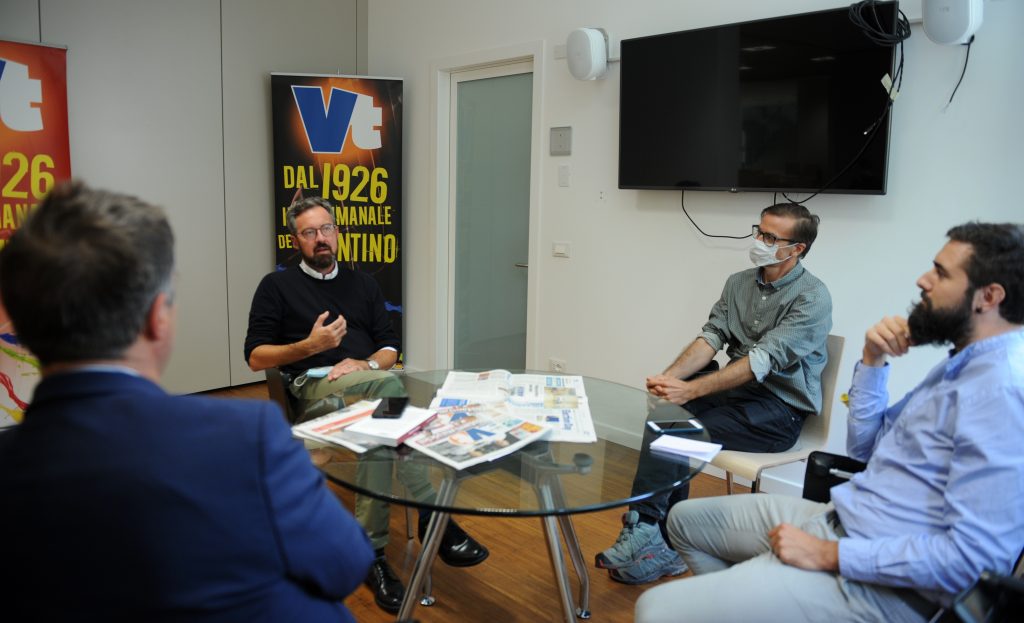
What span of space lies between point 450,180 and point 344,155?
74cm

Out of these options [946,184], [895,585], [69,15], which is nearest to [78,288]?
[895,585]

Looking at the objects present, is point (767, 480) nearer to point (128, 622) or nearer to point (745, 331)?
point (745, 331)

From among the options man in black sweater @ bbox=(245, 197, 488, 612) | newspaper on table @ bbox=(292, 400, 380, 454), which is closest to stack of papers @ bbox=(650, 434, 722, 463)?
newspaper on table @ bbox=(292, 400, 380, 454)

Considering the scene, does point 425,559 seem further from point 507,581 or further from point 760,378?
point 760,378

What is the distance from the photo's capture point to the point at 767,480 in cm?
346

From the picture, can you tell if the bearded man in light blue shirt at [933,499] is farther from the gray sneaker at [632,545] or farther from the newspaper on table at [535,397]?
the gray sneaker at [632,545]

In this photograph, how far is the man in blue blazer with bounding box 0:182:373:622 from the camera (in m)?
0.87

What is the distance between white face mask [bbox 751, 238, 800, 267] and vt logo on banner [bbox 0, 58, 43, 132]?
12.4 feet

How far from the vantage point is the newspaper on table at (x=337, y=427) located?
192 centimetres

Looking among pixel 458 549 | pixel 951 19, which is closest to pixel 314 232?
pixel 458 549

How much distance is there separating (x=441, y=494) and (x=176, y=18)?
13.5 feet

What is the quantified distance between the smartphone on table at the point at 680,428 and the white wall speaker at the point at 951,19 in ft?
5.51

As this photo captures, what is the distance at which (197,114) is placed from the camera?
4.72 metres

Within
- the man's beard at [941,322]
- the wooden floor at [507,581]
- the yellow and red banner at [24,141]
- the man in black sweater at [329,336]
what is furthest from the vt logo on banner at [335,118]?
the man's beard at [941,322]
